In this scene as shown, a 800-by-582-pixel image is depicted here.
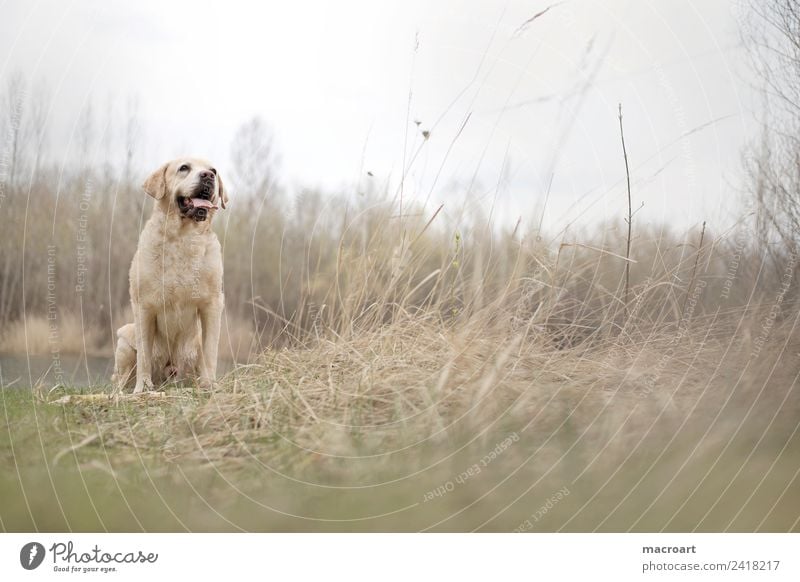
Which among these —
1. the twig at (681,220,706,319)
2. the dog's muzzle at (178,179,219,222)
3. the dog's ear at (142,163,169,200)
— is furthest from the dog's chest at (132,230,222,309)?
the twig at (681,220,706,319)

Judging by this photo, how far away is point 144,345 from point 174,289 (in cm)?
31

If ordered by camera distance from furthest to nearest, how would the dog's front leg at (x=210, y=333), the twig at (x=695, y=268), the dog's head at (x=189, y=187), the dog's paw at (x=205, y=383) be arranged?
the dog's front leg at (x=210, y=333), the dog's paw at (x=205, y=383), the dog's head at (x=189, y=187), the twig at (x=695, y=268)

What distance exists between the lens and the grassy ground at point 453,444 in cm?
291

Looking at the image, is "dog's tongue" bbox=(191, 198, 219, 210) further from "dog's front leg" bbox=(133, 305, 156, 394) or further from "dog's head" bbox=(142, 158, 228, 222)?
"dog's front leg" bbox=(133, 305, 156, 394)

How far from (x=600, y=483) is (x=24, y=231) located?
267 cm

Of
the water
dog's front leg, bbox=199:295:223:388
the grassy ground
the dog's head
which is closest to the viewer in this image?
the grassy ground

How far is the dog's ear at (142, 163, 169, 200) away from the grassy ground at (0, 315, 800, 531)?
3.44ft

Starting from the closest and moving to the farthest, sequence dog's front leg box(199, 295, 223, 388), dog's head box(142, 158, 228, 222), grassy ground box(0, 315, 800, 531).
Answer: grassy ground box(0, 315, 800, 531)
dog's head box(142, 158, 228, 222)
dog's front leg box(199, 295, 223, 388)

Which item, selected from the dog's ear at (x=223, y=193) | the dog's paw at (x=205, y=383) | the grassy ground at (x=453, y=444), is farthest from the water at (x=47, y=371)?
the dog's ear at (x=223, y=193)

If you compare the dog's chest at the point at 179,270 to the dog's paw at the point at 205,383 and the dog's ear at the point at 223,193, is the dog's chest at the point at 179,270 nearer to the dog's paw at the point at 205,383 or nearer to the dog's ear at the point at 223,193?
the dog's ear at the point at 223,193

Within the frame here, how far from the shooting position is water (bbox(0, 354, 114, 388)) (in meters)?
3.48

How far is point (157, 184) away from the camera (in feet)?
12.7

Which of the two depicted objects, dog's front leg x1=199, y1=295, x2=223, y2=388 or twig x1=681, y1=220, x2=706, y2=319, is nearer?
twig x1=681, y1=220, x2=706, y2=319
